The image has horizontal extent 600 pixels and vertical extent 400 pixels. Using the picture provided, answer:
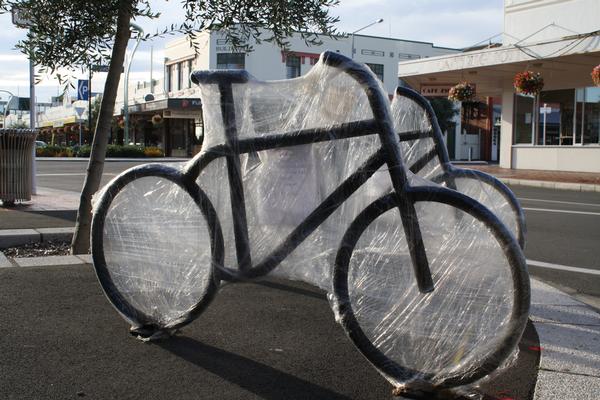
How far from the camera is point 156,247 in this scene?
400 cm

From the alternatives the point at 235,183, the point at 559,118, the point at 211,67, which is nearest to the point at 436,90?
the point at 559,118

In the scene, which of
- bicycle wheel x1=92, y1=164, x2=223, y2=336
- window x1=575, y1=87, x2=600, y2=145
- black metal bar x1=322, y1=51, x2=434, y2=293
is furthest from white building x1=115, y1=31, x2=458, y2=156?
black metal bar x1=322, y1=51, x2=434, y2=293

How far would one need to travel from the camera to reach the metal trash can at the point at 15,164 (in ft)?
33.9

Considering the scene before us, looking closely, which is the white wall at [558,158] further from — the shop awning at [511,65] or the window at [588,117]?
the shop awning at [511,65]

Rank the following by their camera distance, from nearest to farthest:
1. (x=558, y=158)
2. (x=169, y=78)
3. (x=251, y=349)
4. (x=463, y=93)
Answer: (x=251, y=349), (x=463, y=93), (x=558, y=158), (x=169, y=78)

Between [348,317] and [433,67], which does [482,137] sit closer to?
[433,67]

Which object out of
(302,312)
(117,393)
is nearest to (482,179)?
(302,312)

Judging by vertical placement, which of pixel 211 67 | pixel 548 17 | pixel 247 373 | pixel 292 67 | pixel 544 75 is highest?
pixel 292 67

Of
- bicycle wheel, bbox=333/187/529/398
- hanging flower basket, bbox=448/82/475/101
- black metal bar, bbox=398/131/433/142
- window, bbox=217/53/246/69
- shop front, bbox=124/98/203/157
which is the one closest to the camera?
bicycle wheel, bbox=333/187/529/398

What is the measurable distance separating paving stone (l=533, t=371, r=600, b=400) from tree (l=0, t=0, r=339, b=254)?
3995 mm

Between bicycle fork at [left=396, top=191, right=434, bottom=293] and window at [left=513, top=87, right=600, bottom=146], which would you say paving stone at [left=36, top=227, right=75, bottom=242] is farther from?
window at [left=513, top=87, right=600, bottom=146]

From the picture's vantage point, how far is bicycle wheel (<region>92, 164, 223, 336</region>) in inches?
150

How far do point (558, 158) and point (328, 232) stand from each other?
74.8 feet

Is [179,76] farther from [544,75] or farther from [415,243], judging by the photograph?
[415,243]
